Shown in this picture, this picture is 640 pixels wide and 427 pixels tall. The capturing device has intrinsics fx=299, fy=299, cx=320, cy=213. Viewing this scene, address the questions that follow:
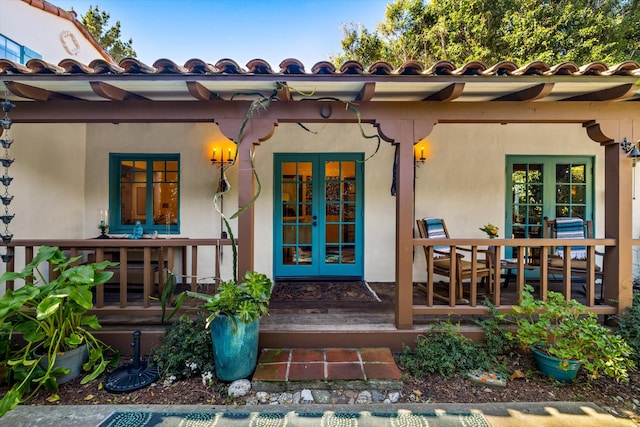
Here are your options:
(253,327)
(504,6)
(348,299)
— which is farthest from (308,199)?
(504,6)

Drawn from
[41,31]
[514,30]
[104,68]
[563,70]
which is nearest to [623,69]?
A: [563,70]

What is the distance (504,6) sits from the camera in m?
8.06

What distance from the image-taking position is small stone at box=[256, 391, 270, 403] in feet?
7.05

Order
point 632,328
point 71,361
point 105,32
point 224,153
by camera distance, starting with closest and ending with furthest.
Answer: point 71,361
point 632,328
point 224,153
point 105,32

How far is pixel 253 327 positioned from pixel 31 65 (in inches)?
103

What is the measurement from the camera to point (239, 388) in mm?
2197

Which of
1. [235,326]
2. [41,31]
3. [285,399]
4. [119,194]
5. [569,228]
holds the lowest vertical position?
[285,399]

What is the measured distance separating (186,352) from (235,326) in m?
0.58

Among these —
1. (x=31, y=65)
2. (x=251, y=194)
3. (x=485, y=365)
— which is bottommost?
(x=485, y=365)

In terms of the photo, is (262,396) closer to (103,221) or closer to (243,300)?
(243,300)

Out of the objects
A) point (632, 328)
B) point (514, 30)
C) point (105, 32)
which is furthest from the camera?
point (105, 32)

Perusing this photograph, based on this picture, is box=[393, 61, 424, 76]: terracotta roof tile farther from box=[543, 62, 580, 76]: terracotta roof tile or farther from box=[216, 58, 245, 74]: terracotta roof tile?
box=[216, 58, 245, 74]: terracotta roof tile

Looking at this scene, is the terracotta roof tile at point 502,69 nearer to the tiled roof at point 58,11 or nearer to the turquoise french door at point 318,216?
the turquoise french door at point 318,216

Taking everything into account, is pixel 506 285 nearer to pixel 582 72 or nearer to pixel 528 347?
pixel 528 347
